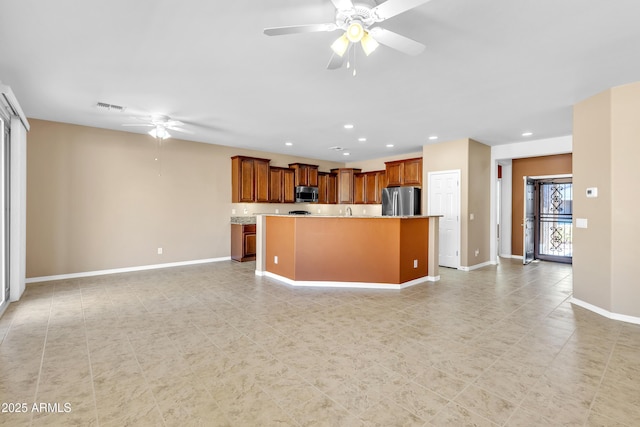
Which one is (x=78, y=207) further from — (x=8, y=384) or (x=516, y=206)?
(x=516, y=206)

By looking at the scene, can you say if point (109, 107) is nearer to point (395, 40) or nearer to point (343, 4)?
point (343, 4)

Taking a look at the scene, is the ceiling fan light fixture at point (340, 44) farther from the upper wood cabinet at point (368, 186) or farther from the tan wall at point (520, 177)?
the tan wall at point (520, 177)

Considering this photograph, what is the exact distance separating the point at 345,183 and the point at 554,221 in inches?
213

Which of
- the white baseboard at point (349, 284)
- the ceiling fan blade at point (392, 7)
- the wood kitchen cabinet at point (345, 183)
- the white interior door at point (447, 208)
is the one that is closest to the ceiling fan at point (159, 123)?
the white baseboard at point (349, 284)

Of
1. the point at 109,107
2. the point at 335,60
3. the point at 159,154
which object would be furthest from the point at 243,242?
the point at 335,60

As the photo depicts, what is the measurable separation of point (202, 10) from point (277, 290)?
11.7ft

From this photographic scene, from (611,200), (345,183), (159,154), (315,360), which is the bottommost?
(315,360)

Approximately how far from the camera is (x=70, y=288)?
15.1 feet

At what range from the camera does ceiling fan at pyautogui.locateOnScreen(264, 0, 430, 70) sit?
1860 millimetres

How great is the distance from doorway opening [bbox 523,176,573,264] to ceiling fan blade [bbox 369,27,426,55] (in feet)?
20.9

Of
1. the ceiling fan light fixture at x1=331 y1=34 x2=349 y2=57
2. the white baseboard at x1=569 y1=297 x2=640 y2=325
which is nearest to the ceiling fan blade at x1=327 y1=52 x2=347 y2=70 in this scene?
the ceiling fan light fixture at x1=331 y1=34 x2=349 y2=57

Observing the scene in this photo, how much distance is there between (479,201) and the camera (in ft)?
21.1

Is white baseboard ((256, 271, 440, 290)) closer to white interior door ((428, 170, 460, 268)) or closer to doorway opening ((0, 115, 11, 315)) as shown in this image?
white interior door ((428, 170, 460, 268))

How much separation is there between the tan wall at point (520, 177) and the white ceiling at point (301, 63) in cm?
236
